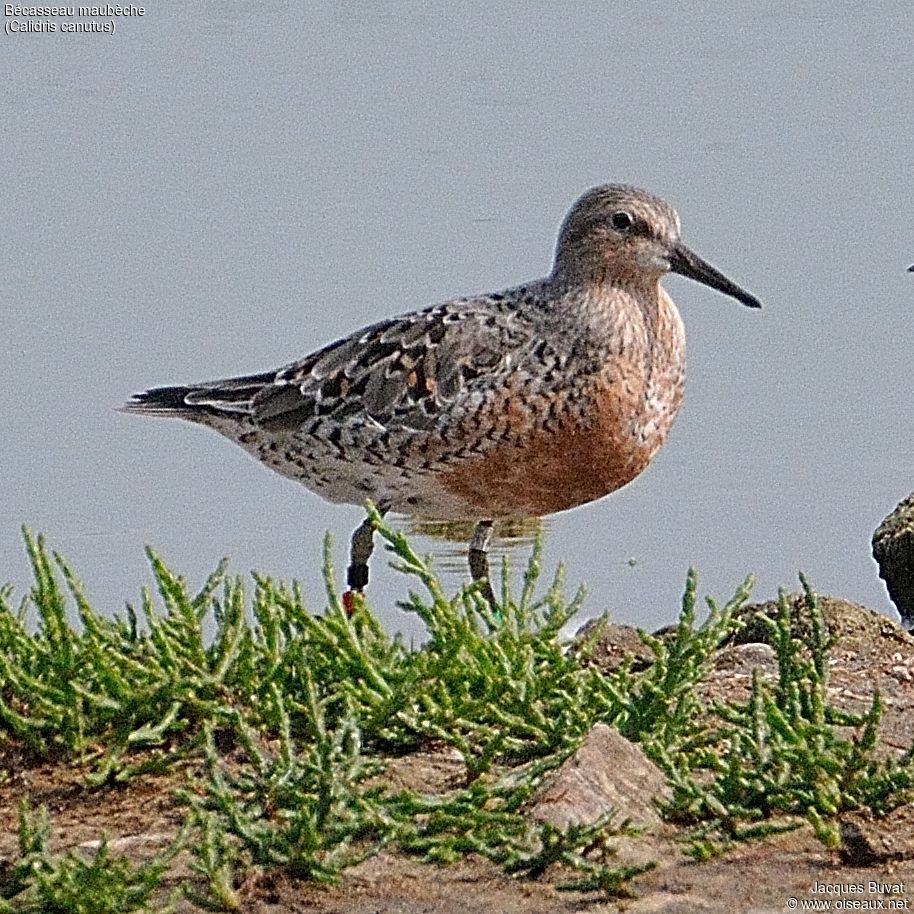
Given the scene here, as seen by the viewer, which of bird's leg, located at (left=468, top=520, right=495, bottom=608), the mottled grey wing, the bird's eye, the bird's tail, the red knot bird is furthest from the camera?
the bird's tail

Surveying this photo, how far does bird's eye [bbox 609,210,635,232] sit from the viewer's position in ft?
24.1

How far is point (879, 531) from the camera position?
701cm

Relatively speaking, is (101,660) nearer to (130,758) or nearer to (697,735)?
(130,758)

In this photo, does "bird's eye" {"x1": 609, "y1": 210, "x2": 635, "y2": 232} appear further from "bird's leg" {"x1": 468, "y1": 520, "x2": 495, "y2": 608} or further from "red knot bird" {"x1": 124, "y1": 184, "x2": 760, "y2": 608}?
"bird's leg" {"x1": 468, "y1": 520, "x2": 495, "y2": 608}

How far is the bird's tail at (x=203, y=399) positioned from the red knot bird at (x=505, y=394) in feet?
0.04

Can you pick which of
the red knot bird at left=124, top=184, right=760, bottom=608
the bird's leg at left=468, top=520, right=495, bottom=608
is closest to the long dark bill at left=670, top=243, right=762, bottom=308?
the red knot bird at left=124, top=184, right=760, bottom=608

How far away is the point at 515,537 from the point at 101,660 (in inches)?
168

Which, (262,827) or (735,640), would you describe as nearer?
(262,827)

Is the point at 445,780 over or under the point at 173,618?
under

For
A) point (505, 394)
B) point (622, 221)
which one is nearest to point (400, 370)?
point (505, 394)

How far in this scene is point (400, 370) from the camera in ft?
23.7

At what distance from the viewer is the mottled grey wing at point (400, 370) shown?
7012mm

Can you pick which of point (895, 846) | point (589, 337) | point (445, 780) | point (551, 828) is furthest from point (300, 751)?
point (589, 337)

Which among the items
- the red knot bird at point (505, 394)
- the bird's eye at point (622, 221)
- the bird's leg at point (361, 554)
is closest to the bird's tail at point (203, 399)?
the red knot bird at point (505, 394)
